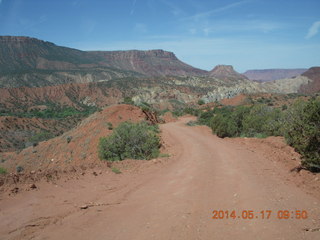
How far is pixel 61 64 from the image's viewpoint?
150250 millimetres

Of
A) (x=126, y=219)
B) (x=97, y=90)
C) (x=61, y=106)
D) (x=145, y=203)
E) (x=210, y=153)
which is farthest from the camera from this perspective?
(x=97, y=90)

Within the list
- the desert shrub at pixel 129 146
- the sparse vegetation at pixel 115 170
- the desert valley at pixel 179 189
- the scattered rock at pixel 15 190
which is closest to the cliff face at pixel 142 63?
the desert shrub at pixel 129 146

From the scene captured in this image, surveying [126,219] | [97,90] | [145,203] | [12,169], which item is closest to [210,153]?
[145,203]

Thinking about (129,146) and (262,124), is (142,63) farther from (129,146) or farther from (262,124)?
(129,146)

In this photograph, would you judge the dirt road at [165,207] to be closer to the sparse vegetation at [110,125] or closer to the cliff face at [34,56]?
the sparse vegetation at [110,125]

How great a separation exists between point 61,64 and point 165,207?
15894 cm

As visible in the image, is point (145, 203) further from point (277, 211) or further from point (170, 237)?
point (277, 211)

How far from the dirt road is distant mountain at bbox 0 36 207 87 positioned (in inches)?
4061

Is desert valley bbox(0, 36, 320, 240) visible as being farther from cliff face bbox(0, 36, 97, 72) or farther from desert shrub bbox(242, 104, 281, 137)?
cliff face bbox(0, 36, 97, 72)

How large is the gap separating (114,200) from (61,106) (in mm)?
74081

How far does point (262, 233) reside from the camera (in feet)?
15.5
